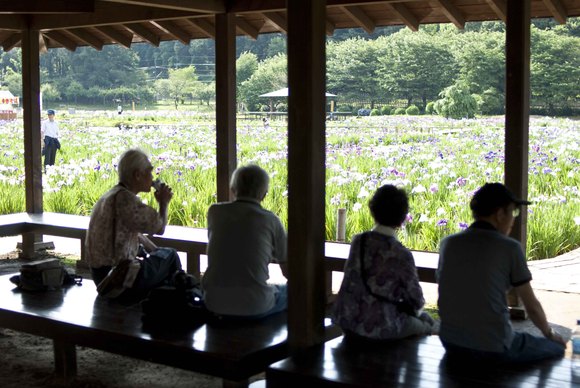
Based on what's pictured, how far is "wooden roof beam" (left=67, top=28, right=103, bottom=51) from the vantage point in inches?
359

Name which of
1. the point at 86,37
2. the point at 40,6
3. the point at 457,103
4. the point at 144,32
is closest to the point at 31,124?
the point at 86,37

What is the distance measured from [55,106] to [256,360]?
2793cm

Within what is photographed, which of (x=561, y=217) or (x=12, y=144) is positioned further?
(x=12, y=144)

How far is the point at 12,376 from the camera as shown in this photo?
15.9 feet

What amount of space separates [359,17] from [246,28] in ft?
4.31

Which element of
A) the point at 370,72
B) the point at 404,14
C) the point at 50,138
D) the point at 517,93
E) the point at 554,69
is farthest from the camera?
the point at 370,72

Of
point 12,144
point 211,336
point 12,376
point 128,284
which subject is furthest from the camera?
point 12,144

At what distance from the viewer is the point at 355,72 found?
89.7 feet

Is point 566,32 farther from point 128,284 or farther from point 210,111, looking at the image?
point 128,284

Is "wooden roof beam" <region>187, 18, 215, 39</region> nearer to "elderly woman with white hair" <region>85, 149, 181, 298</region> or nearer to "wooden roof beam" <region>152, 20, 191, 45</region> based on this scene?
"wooden roof beam" <region>152, 20, 191, 45</region>

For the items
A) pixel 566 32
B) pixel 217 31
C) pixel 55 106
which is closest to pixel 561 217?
pixel 217 31

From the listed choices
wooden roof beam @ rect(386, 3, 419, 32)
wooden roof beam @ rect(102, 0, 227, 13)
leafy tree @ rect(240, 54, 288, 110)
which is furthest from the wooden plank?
leafy tree @ rect(240, 54, 288, 110)

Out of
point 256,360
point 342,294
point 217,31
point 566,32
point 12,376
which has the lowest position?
point 12,376

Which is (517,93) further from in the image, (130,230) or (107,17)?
(107,17)
